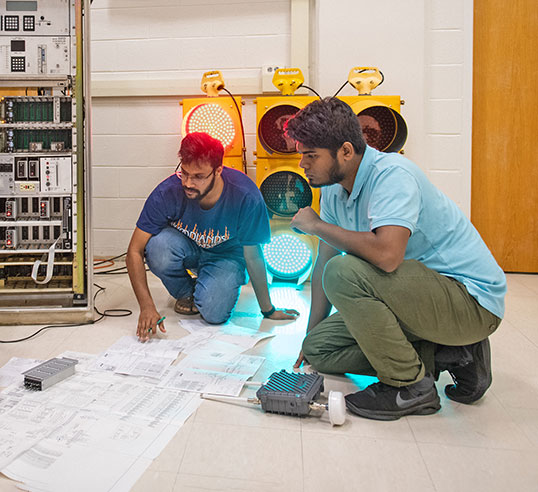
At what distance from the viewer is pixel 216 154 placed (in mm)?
2031

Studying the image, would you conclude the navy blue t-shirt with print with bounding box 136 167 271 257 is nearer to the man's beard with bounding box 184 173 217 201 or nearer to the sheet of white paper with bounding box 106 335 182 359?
the man's beard with bounding box 184 173 217 201

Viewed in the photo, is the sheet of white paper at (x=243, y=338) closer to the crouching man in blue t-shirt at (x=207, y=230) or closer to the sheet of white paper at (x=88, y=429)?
the crouching man in blue t-shirt at (x=207, y=230)

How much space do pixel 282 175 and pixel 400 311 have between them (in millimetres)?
1442

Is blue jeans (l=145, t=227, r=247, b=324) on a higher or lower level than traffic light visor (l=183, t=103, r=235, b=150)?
lower

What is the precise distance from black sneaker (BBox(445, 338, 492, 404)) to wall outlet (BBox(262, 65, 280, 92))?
7.56ft

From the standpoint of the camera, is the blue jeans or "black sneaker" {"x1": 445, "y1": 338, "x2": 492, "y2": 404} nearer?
"black sneaker" {"x1": 445, "y1": 338, "x2": 492, "y2": 404}

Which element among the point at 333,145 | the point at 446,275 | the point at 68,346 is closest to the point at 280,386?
the point at 446,275

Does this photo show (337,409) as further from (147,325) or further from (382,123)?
(382,123)

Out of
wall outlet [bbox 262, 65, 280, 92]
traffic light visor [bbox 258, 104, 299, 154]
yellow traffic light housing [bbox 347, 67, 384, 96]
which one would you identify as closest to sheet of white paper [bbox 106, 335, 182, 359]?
traffic light visor [bbox 258, 104, 299, 154]

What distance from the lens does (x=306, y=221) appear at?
143 centimetres

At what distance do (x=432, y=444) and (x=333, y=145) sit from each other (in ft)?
2.71

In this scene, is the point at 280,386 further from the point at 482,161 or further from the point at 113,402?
the point at 482,161

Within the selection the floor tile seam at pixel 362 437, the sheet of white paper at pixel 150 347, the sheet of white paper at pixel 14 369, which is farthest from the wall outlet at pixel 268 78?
the floor tile seam at pixel 362 437

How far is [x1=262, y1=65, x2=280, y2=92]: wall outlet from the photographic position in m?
3.25
